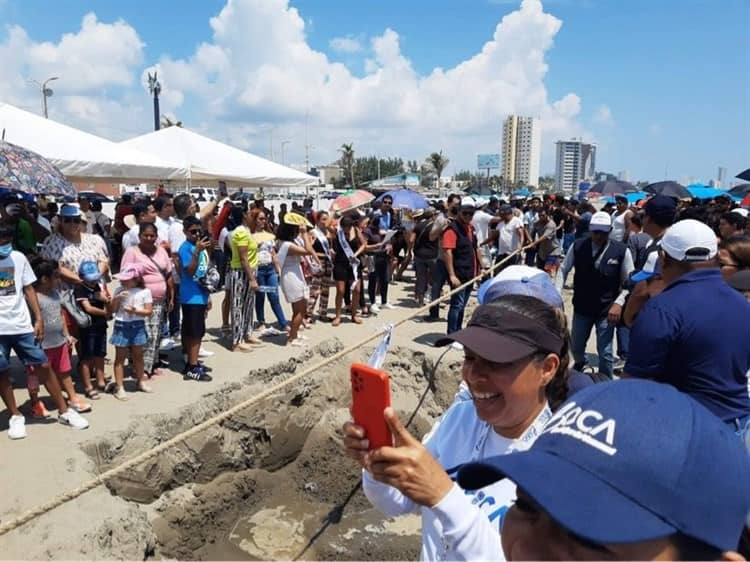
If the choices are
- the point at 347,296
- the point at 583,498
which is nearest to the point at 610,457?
the point at 583,498

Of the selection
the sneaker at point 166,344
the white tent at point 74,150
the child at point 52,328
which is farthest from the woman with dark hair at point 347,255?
the child at point 52,328

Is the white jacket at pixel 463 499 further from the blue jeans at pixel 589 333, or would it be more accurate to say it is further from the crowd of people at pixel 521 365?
the blue jeans at pixel 589 333

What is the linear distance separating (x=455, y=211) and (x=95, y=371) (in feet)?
18.3

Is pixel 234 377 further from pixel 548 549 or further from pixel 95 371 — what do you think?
Result: pixel 548 549

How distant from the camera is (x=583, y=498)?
826mm

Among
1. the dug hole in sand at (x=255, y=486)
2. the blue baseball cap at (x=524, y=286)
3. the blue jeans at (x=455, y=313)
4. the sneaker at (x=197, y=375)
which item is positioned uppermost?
the blue baseball cap at (x=524, y=286)

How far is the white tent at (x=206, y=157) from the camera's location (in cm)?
1105

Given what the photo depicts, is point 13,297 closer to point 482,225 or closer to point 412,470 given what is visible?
point 412,470

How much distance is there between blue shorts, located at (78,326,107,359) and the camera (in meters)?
5.14

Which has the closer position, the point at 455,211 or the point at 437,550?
the point at 437,550

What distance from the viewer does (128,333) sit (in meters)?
5.20

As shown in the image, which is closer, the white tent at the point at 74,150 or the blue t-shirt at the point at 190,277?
the blue t-shirt at the point at 190,277

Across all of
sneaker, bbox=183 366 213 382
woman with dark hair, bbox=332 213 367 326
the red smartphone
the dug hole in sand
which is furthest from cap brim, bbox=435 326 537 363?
woman with dark hair, bbox=332 213 367 326

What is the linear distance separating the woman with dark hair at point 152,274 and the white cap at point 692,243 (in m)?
4.80
